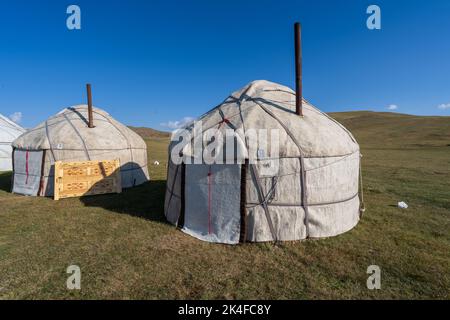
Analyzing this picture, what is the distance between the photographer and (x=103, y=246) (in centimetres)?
549

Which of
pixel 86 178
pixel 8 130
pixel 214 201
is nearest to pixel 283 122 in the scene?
pixel 214 201

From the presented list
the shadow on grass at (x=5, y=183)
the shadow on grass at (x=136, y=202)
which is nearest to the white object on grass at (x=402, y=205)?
the shadow on grass at (x=136, y=202)

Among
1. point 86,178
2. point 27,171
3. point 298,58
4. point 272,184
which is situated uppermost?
point 298,58

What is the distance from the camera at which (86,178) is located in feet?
32.1

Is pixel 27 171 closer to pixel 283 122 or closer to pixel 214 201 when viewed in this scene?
pixel 214 201

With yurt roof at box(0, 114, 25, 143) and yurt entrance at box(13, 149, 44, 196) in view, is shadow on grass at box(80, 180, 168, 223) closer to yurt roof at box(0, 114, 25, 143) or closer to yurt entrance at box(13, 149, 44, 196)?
yurt entrance at box(13, 149, 44, 196)

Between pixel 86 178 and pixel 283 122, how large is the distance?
8.10m

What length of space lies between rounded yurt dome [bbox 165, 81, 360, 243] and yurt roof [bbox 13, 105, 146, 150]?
6246mm

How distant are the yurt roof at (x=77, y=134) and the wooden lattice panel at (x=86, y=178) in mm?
926

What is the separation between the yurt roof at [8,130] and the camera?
16.5m

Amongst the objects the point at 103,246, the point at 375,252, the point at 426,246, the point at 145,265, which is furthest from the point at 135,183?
the point at 426,246

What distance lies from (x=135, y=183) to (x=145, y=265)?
760 centimetres

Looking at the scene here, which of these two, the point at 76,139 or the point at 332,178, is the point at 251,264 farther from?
the point at 76,139

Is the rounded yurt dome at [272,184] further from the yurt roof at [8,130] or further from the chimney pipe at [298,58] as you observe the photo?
the yurt roof at [8,130]
